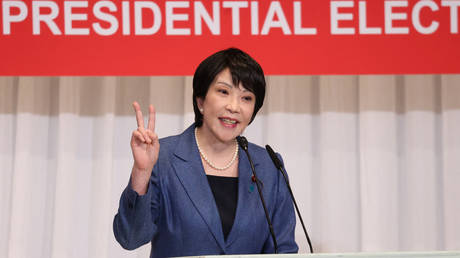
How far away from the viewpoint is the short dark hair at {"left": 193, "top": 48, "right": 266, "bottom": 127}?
1752 millimetres

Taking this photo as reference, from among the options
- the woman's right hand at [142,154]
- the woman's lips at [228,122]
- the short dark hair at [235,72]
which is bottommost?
the woman's right hand at [142,154]

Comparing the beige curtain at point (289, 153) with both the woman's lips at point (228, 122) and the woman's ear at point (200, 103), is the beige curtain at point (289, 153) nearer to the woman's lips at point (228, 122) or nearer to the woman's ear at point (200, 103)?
the woman's ear at point (200, 103)

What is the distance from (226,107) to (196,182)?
0.24 metres

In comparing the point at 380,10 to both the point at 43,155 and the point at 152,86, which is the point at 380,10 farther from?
the point at 43,155

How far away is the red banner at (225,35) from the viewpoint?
2.46 meters

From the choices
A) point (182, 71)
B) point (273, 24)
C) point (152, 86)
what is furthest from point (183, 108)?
point (273, 24)

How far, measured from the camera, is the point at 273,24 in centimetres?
248

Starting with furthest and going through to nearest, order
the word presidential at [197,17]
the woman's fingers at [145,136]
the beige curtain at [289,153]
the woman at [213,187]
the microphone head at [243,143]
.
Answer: the beige curtain at [289,153]
the word presidential at [197,17]
the microphone head at [243,143]
the woman at [213,187]
the woman's fingers at [145,136]

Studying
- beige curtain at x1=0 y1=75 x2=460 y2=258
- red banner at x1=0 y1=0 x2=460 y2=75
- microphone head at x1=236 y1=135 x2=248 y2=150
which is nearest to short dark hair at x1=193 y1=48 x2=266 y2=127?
microphone head at x1=236 y1=135 x2=248 y2=150

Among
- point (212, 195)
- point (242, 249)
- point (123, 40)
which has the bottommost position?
point (242, 249)

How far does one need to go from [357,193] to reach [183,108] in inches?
38.2

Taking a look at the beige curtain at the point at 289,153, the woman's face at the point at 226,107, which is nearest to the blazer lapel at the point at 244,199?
the woman's face at the point at 226,107

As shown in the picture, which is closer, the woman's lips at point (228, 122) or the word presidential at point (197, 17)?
the woman's lips at point (228, 122)

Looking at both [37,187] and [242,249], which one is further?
[37,187]
